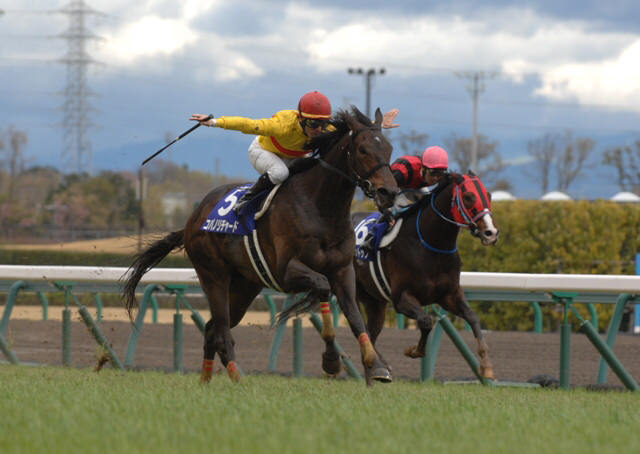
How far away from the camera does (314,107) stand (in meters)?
6.02

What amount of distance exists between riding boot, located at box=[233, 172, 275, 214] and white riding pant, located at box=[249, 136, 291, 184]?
57mm

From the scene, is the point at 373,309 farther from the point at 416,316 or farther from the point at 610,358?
the point at 610,358

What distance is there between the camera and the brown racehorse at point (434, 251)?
22.2 ft

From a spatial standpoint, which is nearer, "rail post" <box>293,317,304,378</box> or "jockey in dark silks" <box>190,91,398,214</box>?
"jockey in dark silks" <box>190,91,398,214</box>

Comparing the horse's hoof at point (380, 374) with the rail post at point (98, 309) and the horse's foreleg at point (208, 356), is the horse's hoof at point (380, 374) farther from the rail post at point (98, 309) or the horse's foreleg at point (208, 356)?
the rail post at point (98, 309)

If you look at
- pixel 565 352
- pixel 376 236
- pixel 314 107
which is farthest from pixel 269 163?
pixel 565 352

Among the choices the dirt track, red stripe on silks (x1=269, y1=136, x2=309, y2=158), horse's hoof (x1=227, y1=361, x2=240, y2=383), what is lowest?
the dirt track

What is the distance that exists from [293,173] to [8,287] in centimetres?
439

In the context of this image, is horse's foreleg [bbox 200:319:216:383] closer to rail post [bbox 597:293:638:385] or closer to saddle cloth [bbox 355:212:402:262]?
saddle cloth [bbox 355:212:402:262]

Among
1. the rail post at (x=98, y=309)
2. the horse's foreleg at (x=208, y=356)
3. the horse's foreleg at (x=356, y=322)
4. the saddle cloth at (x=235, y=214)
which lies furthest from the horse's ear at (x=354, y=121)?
the rail post at (x=98, y=309)

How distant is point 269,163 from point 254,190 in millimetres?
211

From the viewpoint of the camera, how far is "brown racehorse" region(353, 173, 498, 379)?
6.77m

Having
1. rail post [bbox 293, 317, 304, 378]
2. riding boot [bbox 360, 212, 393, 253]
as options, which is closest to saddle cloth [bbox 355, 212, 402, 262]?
riding boot [bbox 360, 212, 393, 253]

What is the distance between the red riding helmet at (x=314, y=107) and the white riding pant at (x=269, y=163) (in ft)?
1.13
